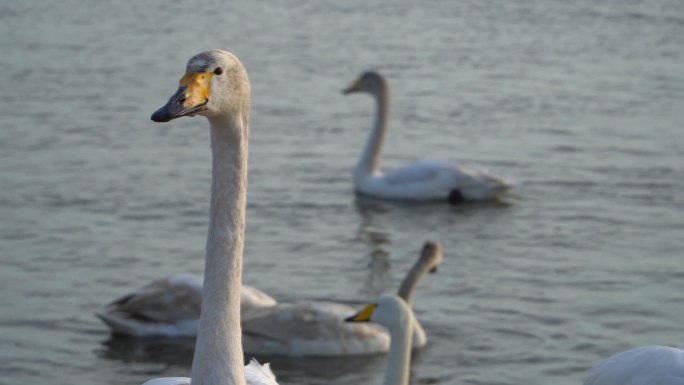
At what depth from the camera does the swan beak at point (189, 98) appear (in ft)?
13.3

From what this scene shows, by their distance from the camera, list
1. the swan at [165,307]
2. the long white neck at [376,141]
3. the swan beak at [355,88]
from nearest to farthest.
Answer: the swan at [165,307], the long white neck at [376,141], the swan beak at [355,88]

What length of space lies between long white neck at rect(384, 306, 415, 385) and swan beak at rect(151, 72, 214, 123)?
151 inches

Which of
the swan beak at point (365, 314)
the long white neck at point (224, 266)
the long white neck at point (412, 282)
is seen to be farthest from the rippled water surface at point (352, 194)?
the long white neck at point (224, 266)

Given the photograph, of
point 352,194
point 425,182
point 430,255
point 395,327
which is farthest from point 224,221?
point 352,194

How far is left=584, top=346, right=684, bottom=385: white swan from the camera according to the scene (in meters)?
5.85

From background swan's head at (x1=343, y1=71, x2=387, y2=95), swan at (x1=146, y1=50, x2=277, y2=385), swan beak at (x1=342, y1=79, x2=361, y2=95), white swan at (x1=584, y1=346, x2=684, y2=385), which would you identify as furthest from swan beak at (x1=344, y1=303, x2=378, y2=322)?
swan beak at (x1=342, y1=79, x2=361, y2=95)

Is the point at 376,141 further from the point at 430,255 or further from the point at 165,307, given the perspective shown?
the point at 165,307

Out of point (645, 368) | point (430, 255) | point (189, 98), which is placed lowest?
point (430, 255)

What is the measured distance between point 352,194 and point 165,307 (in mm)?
4627

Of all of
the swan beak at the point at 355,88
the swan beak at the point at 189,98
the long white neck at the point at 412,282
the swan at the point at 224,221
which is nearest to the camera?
the swan beak at the point at 189,98

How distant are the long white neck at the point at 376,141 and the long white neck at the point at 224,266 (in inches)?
367

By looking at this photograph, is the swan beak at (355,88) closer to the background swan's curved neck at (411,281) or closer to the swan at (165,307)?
the background swan's curved neck at (411,281)

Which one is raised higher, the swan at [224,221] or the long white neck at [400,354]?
the swan at [224,221]

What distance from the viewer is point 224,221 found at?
4625mm
